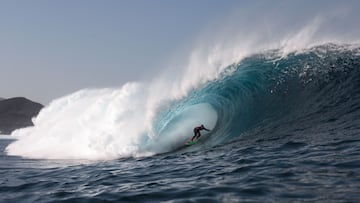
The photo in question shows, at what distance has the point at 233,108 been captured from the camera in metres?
14.8

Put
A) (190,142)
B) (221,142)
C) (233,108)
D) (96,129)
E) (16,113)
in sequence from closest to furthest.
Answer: (221,142)
(190,142)
(96,129)
(233,108)
(16,113)

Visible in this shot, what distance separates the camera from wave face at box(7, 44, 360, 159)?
1231 centimetres

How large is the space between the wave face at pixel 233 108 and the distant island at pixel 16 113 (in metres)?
54.6

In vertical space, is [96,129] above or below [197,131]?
above

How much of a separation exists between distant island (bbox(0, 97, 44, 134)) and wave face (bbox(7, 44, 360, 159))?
54616 millimetres

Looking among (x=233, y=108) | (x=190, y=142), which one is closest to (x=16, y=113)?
(x=233, y=108)

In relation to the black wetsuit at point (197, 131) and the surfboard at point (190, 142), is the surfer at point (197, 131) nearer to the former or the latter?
the black wetsuit at point (197, 131)

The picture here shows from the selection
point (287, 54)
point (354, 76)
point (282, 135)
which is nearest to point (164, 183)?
point (282, 135)

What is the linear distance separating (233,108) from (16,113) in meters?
71.1

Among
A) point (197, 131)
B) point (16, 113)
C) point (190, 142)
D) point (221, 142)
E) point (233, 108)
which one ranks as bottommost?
point (221, 142)

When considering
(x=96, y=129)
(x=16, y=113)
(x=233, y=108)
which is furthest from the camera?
(x=16, y=113)

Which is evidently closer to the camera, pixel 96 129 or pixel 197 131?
pixel 197 131

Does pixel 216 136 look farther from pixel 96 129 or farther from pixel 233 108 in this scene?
pixel 96 129

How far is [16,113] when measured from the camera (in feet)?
250
